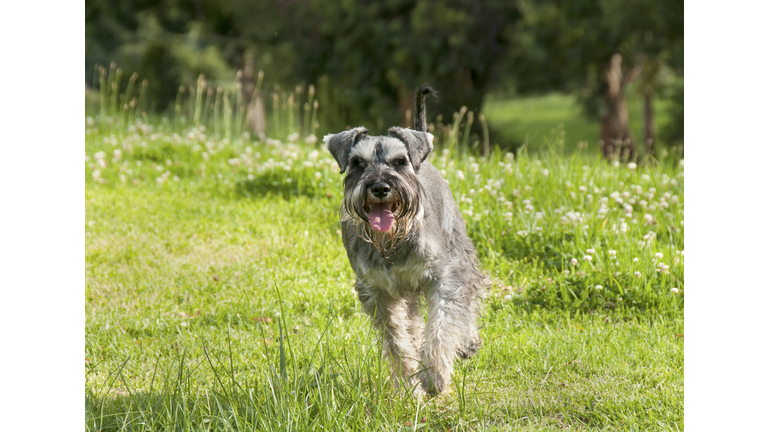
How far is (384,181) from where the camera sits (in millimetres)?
3369

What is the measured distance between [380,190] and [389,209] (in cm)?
13

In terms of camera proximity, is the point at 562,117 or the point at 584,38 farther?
A: the point at 562,117

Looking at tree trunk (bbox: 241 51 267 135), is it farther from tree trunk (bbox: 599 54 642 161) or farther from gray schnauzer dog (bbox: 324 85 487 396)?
gray schnauzer dog (bbox: 324 85 487 396)

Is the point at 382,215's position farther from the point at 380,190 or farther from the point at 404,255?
the point at 404,255

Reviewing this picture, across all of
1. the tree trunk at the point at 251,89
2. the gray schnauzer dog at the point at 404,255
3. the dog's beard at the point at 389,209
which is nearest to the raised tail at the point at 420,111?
the gray schnauzer dog at the point at 404,255

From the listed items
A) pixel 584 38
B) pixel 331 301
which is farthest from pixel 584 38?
pixel 331 301

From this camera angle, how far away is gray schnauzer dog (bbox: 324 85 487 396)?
11.3 ft

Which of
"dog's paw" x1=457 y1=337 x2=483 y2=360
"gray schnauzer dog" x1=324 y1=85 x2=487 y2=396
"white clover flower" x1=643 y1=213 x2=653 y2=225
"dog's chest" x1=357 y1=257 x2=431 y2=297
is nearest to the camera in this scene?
"gray schnauzer dog" x1=324 y1=85 x2=487 y2=396

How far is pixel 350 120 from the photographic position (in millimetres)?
13648

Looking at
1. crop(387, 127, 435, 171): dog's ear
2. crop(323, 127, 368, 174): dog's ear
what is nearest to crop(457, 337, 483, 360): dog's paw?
crop(387, 127, 435, 171): dog's ear

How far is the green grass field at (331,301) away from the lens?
11.1 ft

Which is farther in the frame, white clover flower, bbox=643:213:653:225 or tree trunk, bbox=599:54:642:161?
tree trunk, bbox=599:54:642:161

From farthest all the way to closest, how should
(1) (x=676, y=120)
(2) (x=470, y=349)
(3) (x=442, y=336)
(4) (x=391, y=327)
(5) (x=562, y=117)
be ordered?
1. (5) (x=562, y=117)
2. (1) (x=676, y=120)
3. (2) (x=470, y=349)
4. (4) (x=391, y=327)
5. (3) (x=442, y=336)

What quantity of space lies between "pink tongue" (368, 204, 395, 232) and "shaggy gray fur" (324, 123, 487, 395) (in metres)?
0.03
